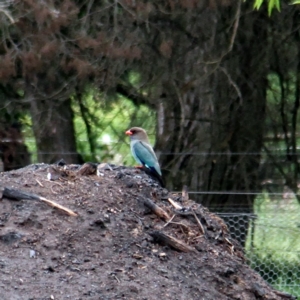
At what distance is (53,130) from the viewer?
30.8 feet

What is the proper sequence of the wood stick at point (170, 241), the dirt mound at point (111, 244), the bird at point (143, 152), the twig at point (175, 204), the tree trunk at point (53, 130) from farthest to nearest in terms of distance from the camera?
the tree trunk at point (53, 130) → the bird at point (143, 152) → the twig at point (175, 204) → the wood stick at point (170, 241) → the dirt mound at point (111, 244)

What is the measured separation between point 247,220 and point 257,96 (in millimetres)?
1869

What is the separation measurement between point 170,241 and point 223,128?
4.91 m

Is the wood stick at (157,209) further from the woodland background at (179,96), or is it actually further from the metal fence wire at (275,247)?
the metal fence wire at (275,247)

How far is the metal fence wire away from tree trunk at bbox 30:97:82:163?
221 centimetres

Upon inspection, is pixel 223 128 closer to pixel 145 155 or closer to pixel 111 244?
pixel 145 155

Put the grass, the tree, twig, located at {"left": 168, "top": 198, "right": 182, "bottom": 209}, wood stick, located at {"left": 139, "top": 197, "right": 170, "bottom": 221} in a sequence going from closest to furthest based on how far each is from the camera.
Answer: wood stick, located at {"left": 139, "top": 197, "right": 170, "bottom": 221}
twig, located at {"left": 168, "top": 198, "right": 182, "bottom": 209}
the tree
the grass

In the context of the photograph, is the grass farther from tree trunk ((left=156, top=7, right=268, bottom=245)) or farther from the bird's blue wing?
the bird's blue wing

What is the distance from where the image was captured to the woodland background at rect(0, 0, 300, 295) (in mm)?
Answer: 8352

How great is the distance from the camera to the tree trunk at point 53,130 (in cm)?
916

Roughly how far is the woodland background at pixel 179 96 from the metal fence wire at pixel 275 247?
2cm

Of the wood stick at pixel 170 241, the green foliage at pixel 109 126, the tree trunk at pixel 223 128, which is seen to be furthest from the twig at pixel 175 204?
the green foliage at pixel 109 126

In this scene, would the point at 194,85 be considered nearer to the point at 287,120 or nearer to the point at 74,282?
the point at 287,120

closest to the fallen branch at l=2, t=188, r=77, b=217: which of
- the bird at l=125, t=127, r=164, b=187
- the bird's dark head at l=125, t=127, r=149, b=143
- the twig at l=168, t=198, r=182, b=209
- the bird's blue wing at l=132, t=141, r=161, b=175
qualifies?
the twig at l=168, t=198, r=182, b=209
